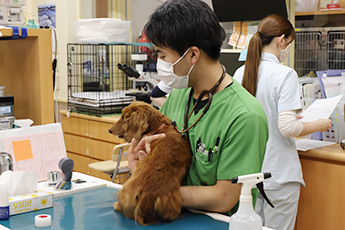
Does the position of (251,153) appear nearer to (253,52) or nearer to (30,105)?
(253,52)

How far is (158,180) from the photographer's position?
1538mm

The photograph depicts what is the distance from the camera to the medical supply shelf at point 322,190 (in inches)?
113

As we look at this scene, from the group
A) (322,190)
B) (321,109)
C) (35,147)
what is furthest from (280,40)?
(35,147)

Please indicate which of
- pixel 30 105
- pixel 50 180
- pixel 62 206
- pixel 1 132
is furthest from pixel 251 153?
pixel 30 105

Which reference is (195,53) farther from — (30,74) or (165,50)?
(30,74)

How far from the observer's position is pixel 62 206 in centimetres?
181

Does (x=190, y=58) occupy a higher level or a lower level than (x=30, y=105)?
higher

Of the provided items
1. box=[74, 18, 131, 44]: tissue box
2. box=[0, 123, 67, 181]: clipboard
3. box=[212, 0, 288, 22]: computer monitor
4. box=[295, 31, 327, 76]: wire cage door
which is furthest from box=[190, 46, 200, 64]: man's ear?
box=[74, 18, 131, 44]: tissue box

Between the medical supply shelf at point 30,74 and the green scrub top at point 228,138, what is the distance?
116cm

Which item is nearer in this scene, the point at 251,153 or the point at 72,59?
the point at 251,153

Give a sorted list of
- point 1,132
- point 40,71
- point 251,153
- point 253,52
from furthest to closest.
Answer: point 253,52
point 40,71
point 1,132
point 251,153

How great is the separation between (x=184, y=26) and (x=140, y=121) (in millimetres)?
383

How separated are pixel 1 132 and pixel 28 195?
1.20 ft

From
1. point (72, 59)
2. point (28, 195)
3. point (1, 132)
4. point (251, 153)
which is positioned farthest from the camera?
point (72, 59)
